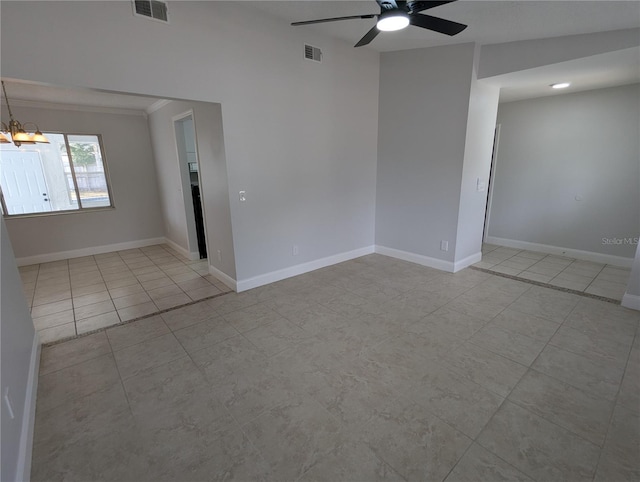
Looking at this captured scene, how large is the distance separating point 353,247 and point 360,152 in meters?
1.47

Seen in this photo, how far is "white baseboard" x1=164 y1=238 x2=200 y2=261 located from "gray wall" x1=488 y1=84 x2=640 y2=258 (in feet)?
17.9

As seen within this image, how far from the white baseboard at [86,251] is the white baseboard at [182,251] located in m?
0.34

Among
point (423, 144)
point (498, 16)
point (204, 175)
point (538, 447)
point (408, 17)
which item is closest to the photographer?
point (538, 447)

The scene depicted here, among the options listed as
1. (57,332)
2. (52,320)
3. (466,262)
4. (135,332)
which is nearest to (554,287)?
(466,262)

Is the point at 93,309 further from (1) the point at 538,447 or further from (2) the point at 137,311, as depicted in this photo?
(1) the point at 538,447

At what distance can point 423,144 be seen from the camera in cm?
408

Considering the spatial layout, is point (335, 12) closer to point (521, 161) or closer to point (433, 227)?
point (433, 227)

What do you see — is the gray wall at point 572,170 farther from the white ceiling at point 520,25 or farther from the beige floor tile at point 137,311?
the beige floor tile at point 137,311

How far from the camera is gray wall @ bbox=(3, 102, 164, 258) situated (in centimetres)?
471

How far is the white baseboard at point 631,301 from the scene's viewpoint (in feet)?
9.87

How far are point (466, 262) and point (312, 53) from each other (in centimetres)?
350

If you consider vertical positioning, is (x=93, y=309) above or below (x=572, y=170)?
below

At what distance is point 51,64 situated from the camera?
2129 mm

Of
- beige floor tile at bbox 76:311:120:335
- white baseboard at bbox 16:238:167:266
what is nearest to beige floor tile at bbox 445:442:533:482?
beige floor tile at bbox 76:311:120:335
